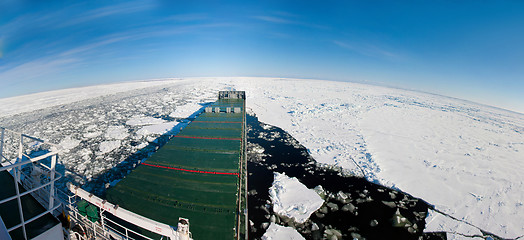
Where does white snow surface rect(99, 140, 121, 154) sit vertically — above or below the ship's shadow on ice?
above

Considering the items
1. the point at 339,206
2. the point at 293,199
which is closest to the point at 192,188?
the point at 293,199

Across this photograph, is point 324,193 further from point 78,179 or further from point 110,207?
point 78,179

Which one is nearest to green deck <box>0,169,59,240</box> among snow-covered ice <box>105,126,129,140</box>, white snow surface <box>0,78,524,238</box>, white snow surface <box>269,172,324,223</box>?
white snow surface <box>269,172,324,223</box>

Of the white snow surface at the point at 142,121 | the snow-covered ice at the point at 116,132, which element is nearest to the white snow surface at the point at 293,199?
the snow-covered ice at the point at 116,132

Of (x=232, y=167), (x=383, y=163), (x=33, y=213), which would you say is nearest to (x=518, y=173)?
(x=383, y=163)

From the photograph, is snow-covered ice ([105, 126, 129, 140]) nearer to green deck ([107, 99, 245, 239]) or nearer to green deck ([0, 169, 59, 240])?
green deck ([107, 99, 245, 239])

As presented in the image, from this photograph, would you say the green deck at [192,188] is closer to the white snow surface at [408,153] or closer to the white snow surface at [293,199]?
the white snow surface at [293,199]
